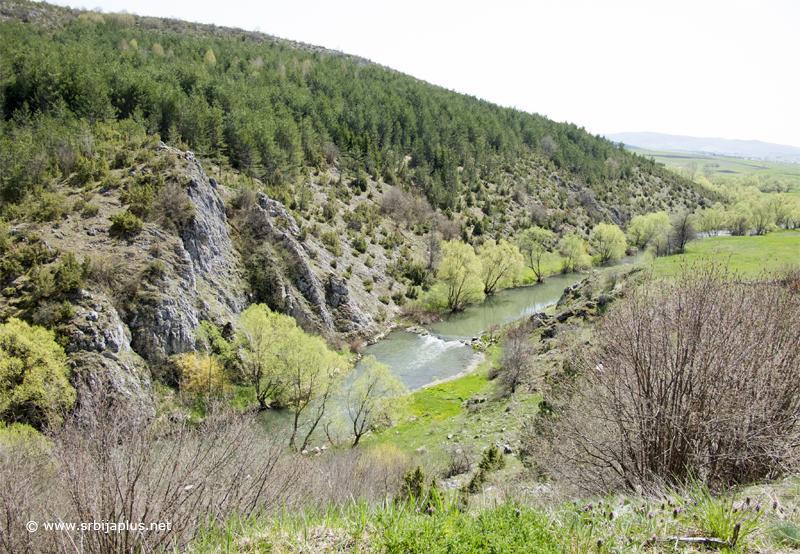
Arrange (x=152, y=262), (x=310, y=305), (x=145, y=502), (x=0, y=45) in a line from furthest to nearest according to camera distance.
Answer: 1. (x=0, y=45)
2. (x=310, y=305)
3. (x=152, y=262)
4. (x=145, y=502)

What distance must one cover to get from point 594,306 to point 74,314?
34458mm

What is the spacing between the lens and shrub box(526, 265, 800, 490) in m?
7.96

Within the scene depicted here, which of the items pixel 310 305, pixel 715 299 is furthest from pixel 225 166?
pixel 715 299

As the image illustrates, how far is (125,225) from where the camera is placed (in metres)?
28.3

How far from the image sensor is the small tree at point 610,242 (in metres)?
66.3

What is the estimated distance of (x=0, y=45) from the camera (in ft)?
144

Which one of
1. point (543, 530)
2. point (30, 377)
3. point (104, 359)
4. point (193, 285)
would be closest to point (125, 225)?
point (193, 285)

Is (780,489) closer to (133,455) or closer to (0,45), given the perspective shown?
(133,455)

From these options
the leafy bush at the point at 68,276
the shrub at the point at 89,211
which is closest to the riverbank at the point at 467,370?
the leafy bush at the point at 68,276

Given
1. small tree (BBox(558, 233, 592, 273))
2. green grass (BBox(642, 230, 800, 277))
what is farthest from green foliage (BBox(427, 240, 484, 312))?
small tree (BBox(558, 233, 592, 273))

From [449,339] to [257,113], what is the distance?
42982 millimetres

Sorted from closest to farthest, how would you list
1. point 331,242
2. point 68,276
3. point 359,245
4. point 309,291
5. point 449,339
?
point 68,276 < point 309,291 < point 449,339 < point 331,242 < point 359,245

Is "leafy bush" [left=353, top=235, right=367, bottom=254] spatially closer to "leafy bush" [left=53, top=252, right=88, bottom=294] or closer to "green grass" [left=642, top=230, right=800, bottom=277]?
"leafy bush" [left=53, top=252, right=88, bottom=294]

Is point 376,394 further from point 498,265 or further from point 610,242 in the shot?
point 610,242
